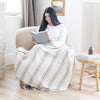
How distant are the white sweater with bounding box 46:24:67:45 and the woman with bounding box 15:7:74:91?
0.21 meters

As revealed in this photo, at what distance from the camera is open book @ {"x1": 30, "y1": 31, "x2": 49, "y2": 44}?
140 inches

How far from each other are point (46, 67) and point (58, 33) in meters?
0.62

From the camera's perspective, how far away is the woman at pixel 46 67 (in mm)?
3492

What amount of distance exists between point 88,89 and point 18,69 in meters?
1.04


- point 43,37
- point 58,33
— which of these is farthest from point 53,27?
point 43,37

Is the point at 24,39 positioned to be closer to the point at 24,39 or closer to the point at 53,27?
the point at 24,39

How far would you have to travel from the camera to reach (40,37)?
3.61m

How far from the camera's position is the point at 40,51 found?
350cm

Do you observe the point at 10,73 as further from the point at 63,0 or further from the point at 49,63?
the point at 63,0

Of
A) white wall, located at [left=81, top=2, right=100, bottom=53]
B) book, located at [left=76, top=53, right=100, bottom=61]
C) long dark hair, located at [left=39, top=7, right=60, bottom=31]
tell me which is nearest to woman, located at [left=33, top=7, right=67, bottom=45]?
long dark hair, located at [left=39, top=7, right=60, bottom=31]

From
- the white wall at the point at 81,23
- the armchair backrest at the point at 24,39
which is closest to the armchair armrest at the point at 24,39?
the armchair backrest at the point at 24,39

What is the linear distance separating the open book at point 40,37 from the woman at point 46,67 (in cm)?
10

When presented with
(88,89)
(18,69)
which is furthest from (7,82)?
(88,89)

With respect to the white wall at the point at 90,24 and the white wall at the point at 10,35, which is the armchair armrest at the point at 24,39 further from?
the white wall at the point at 90,24
